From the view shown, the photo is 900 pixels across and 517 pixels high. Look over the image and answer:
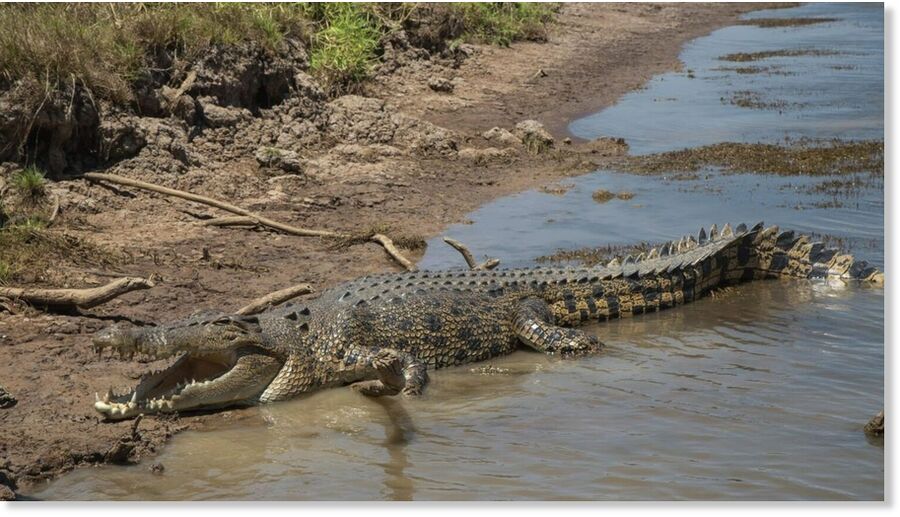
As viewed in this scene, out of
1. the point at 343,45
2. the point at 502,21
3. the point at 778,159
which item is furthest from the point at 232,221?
the point at 502,21

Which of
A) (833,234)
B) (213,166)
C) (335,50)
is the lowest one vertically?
(833,234)

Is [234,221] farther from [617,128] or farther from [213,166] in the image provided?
[617,128]

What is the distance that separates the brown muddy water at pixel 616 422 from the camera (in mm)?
4797

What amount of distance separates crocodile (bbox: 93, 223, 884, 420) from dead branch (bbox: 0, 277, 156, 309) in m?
0.46

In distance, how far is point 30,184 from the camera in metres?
8.77

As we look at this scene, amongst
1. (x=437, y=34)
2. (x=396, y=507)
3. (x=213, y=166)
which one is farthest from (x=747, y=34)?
(x=396, y=507)

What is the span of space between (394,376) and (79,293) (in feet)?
7.82

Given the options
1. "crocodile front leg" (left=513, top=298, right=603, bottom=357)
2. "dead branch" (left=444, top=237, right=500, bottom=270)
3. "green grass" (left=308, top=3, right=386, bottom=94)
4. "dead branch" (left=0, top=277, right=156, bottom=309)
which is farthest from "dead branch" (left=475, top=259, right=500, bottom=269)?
"green grass" (left=308, top=3, right=386, bottom=94)

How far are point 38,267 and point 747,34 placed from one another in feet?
76.2

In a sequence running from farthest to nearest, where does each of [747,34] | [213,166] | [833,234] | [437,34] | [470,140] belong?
[747,34]
[437,34]
[470,140]
[213,166]
[833,234]

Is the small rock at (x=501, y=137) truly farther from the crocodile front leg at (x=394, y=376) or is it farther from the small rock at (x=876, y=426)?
the small rock at (x=876, y=426)

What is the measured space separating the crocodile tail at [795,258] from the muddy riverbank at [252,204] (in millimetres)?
2945

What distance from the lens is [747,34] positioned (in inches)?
1073

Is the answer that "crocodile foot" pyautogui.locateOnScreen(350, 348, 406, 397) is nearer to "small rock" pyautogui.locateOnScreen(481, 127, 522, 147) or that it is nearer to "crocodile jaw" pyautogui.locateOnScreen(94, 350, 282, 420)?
"crocodile jaw" pyautogui.locateOnScreen(94, 350, 282, 420)
